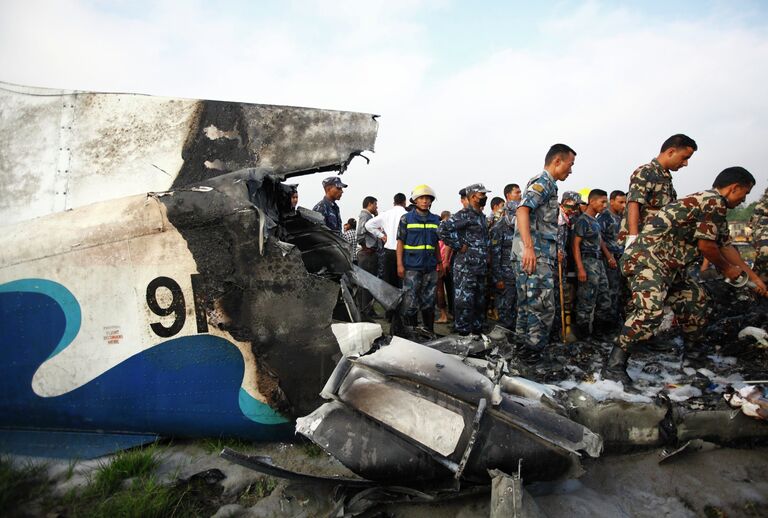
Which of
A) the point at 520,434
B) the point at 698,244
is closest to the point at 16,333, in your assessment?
the point at 520,434

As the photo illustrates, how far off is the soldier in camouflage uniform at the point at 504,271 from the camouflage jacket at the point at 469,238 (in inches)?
17.8

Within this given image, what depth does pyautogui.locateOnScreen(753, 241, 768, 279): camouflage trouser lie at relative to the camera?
503cm

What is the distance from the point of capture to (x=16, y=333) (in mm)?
2461

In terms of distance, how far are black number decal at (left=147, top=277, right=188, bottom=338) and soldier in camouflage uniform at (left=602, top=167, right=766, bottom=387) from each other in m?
3.30

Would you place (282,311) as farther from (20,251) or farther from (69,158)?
(69,158)

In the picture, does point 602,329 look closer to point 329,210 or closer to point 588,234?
point 588,234

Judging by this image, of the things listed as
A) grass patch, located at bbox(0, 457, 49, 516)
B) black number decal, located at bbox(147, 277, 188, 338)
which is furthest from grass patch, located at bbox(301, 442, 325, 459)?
grass patch, located at bbox(0, 457, 49, 516)

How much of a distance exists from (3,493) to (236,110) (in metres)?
2.57

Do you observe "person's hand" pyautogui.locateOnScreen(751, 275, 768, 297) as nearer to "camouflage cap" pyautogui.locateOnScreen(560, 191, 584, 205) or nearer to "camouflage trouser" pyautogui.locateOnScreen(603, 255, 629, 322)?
"camouflage trouser" pyautogui.locateOnScreen(603, 255, 629, 322)

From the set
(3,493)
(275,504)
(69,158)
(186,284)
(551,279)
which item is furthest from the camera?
(551,279)

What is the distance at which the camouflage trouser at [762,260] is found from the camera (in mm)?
5030

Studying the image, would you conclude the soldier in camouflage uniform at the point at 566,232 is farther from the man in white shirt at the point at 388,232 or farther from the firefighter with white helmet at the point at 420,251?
the man in white shirt at the point at 388,232

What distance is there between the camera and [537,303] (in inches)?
142

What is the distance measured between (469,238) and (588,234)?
1528 mm
